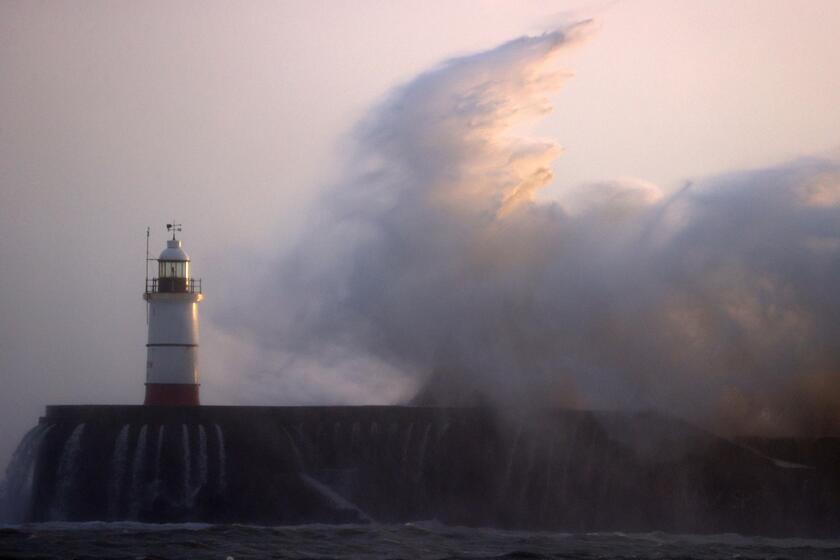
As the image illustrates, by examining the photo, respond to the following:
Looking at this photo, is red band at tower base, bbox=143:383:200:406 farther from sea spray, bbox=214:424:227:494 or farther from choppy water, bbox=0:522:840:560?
choppy water, bbox=0:522:840:560

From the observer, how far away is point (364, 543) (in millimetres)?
28234

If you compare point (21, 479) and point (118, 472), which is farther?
point (21, 479)

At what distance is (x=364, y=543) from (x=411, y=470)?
15.6 ft

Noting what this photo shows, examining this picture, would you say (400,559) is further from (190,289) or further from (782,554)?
(190,289)

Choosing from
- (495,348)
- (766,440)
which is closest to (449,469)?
(495,348)

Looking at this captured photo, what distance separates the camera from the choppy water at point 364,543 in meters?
26.3

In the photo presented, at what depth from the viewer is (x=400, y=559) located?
2578 centimetres

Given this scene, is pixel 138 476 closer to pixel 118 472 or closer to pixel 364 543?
pixel 118 472

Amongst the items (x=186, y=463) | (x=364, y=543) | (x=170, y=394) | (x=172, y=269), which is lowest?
(x=364, y=543)

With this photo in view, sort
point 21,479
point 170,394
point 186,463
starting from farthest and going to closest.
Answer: point 170,394 → point 21,479 → point 186,463

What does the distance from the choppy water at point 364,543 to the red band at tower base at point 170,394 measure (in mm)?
4183

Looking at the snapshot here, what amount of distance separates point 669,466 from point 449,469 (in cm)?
426

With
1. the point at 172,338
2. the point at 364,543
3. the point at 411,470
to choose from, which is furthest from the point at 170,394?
the point at 364,543

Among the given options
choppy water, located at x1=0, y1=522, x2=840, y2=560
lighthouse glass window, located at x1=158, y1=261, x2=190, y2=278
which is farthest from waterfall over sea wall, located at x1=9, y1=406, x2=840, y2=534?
lighthouse glass window, located at x1=158, y1=261, x2=190, y2=278
